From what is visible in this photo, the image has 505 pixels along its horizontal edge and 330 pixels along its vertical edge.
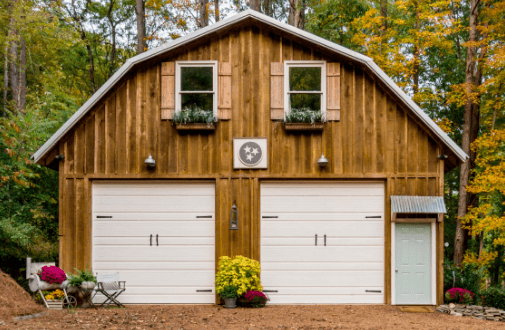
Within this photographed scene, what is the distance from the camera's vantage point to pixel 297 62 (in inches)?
386

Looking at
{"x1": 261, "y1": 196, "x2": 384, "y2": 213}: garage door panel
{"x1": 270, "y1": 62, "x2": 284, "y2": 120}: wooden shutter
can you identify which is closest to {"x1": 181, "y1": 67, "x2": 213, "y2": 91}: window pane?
{"x1": 270, "y1": 62, "x2": 284, "y2": 120}: wooden shutter

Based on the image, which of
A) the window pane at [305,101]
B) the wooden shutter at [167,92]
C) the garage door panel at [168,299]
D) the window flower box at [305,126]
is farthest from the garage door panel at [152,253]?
the window pane at [305,101]

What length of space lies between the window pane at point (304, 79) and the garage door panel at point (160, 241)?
350 cm

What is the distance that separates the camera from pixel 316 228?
32.4ft

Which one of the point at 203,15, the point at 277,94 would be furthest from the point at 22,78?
the point at 277,94

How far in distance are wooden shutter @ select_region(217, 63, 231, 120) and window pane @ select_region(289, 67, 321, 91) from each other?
1.26 meters

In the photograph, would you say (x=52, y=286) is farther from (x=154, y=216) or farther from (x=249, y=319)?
(x=249, y=319)

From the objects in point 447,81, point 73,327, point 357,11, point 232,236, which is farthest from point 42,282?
point 447,81

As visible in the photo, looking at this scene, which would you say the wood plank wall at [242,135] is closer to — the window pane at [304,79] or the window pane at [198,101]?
the window pane at [304,79]

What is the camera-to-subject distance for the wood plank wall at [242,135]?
966cm

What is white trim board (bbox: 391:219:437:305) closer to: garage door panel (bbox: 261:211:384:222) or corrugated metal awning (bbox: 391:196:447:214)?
corrugated metal awning (bbox: 391:196:447:214)

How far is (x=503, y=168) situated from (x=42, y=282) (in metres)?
12.3

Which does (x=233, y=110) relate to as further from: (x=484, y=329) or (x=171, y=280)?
(x=484, y=329)

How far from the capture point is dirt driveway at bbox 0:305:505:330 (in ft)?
24.4
